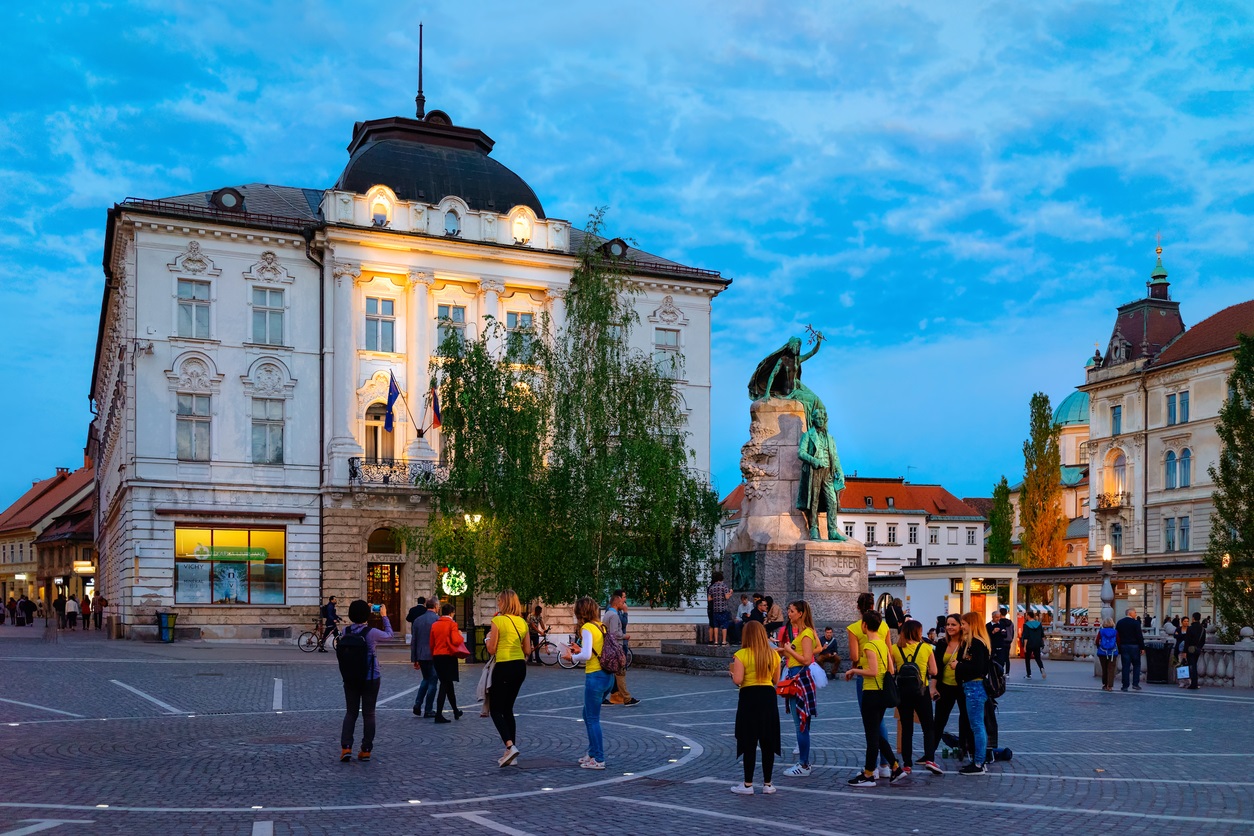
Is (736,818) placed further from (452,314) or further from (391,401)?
(452,314)

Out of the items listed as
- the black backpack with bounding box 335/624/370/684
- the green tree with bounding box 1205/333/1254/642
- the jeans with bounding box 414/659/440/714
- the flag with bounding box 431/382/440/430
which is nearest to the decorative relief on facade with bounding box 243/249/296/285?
the flag with bounding box 431/382/440/430

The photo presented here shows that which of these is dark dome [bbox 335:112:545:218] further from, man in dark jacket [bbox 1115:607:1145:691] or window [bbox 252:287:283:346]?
man in dark jacket [bbox 1115:607:1145:691]

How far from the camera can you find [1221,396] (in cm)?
7050

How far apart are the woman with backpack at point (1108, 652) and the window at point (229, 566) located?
29.3m

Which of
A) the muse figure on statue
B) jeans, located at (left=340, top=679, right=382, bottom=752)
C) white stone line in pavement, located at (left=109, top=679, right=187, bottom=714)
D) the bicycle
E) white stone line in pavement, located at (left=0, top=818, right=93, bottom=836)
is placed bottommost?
the bicycle

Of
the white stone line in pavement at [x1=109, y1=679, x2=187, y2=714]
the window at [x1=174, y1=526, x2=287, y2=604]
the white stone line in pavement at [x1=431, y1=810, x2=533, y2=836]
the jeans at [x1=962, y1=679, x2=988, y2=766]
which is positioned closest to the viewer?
the white stone line in pavement at [x1=431, y1=810, x2=533, y2=836]

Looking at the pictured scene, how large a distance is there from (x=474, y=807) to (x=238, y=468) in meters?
36.9

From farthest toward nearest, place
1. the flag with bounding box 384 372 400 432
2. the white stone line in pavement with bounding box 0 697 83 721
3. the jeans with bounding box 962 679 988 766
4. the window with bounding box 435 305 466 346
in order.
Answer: the window with bounding box 435 305 466 346, the flag with bounding box 384 372 400 432, the white stone line in pavement with bounding box 0 697 83 721, the jeans with bounding box 962 679 988 766

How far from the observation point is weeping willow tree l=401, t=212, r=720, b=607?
109 feet

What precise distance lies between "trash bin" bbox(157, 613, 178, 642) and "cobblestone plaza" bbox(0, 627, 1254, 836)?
1932cm

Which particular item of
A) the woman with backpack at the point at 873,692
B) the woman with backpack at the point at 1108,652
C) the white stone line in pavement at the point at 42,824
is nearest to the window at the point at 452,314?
the woman with backpack at the point at 1108,652

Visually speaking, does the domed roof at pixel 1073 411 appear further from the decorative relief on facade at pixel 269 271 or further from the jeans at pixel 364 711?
the jeans at pixel 364 711

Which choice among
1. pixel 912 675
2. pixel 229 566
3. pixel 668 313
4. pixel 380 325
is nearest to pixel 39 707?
pixel 912 675

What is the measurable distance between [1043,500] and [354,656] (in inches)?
2702
